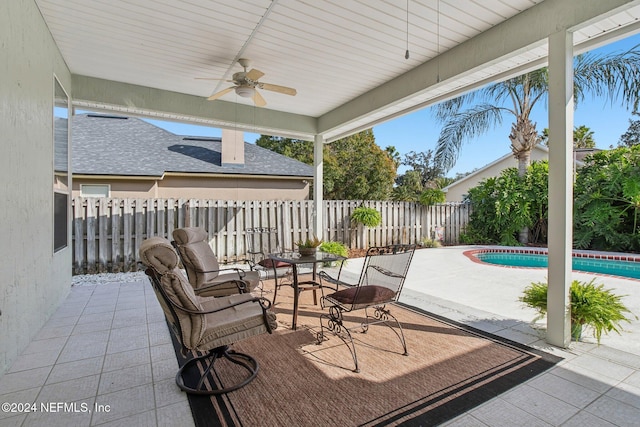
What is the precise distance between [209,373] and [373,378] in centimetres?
127

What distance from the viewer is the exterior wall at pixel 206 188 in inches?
376

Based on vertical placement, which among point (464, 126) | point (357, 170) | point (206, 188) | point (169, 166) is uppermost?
point (464, 126)

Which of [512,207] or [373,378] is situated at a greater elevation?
[512,207]

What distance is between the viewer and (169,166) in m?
10.4

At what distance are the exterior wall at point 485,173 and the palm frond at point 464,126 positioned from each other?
17.7ft

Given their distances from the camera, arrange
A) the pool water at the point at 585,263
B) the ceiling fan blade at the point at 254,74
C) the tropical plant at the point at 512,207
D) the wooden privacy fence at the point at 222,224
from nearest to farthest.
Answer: the ceiling fan blade at the point at 254,74, the wooden privacy fence at the point at 222,224, the pool water at the point at 585,263, the tropical plant at the point at 512,207

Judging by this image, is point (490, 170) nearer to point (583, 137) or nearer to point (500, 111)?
point (583, 137)

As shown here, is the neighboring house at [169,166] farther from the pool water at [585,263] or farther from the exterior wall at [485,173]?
the exterior wall at [485,173]

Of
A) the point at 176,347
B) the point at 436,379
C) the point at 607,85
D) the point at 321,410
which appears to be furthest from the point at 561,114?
the point at 607,85

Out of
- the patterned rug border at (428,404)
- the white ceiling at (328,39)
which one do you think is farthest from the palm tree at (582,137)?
the patterned rug border at (428,404)

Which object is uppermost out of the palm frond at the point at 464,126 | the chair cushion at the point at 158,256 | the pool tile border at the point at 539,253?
the palm frond at the point at 464,126

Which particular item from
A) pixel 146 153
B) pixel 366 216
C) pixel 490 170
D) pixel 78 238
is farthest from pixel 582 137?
pixel 78 238

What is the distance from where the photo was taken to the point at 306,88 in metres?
5.27

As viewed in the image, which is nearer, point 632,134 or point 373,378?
point 373,378
